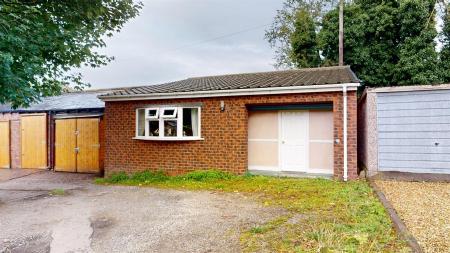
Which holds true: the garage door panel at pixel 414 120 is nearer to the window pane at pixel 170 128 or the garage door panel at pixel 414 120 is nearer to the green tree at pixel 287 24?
the window pane at pixel 170 128

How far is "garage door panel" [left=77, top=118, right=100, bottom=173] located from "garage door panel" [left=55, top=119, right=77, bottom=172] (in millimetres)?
289

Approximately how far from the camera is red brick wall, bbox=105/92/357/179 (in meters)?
8.84

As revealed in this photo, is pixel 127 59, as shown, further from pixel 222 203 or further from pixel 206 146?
pixel 222 203

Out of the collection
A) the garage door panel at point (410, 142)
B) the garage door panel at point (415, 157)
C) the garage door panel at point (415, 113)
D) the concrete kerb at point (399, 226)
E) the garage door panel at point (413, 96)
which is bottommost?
the concrete kerb at point (399, 226)

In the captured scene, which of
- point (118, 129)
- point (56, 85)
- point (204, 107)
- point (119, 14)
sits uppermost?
point (119, 14)

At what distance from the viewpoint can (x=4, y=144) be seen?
15.4 metres

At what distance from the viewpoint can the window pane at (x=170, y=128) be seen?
34.7 ft

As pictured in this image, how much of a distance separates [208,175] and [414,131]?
586 cm

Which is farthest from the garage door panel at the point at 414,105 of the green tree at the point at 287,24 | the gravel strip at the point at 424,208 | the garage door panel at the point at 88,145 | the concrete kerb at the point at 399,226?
the green tree at the point at 287,24

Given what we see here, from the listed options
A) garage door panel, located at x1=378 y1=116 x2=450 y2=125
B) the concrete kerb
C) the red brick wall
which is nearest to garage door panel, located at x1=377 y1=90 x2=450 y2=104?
garage door panel, located at x1=378 y1=116 x2=450 y2=125

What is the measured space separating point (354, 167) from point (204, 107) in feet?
15.6

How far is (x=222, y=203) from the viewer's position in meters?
6.84

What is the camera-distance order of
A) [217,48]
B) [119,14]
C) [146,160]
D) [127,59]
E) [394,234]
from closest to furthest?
[394,234]
[119,14]
[146,160]
[127,59]
[217,48]

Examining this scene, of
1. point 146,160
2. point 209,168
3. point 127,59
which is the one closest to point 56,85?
point 146,160
